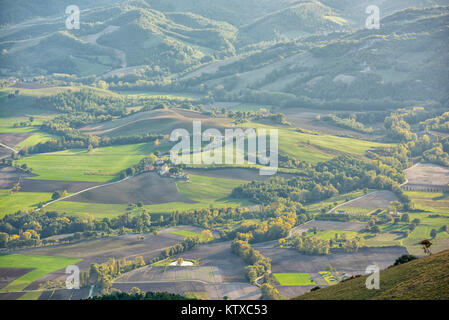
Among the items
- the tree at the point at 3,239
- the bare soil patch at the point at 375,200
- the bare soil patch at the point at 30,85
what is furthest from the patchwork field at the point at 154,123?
the tree at the point at 3,239

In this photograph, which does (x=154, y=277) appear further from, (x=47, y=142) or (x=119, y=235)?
(x=47, y=142)

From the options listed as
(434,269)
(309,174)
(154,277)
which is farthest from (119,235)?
(434,269)

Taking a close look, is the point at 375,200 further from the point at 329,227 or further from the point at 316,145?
the point at 316,145

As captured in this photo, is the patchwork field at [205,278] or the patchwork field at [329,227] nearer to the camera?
the patchwork field at [205,278]

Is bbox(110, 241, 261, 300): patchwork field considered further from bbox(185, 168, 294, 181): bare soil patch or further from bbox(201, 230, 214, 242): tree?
bbox(185, 168, 294, 181): bare soil patch

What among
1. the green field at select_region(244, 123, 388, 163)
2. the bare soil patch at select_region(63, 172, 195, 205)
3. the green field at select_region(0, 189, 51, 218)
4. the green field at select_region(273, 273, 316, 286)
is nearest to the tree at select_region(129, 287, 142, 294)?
the green field at select_region(273, 273, 316, 286)

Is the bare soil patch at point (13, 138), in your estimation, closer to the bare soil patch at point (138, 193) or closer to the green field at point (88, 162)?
the green field at point (88, 162)

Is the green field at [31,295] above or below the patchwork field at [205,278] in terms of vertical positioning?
below
